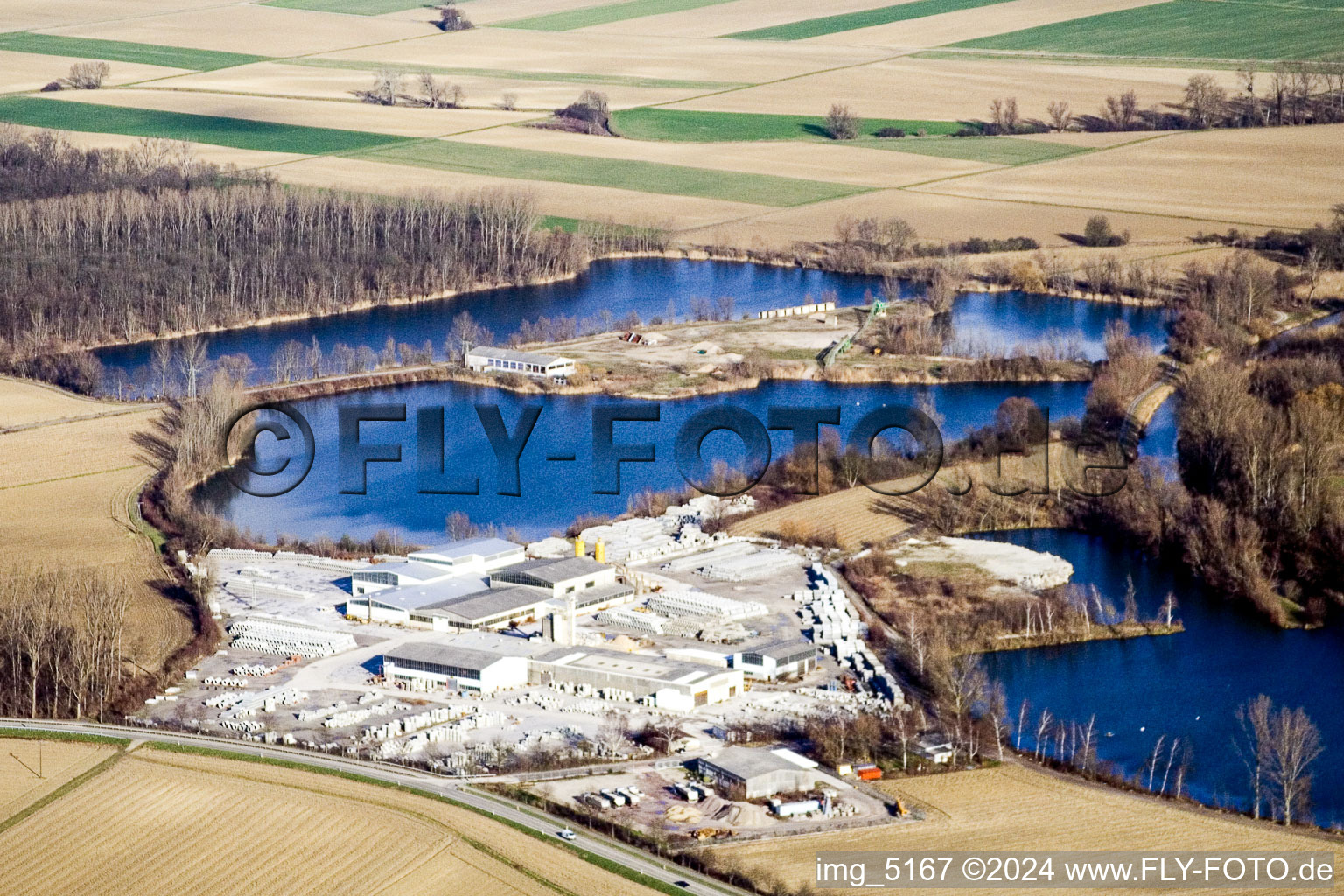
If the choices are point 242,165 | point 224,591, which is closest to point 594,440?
point 224,591

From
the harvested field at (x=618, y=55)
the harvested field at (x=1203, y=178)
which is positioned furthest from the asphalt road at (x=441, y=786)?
the harvested field at (x=618, y=55)

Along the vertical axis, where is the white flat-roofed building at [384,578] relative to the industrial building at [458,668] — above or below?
above

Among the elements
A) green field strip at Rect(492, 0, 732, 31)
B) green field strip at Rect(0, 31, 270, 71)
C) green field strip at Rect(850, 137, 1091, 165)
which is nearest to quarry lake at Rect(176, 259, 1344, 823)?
green field strip at Rect(850, 137, 1091, 165)

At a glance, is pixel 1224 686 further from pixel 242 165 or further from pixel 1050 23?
pixel 1050 23

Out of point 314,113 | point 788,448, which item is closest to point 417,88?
point 314,113

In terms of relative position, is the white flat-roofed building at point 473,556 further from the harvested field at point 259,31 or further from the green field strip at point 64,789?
the harvested field at point 259,31

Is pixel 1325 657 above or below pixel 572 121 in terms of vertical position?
below

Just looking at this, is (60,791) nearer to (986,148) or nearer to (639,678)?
(639,678)

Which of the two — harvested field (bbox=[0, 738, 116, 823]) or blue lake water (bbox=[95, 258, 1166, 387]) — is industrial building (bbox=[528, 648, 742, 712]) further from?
blue lake water (bbox=[95, 258, 1166, 387])
